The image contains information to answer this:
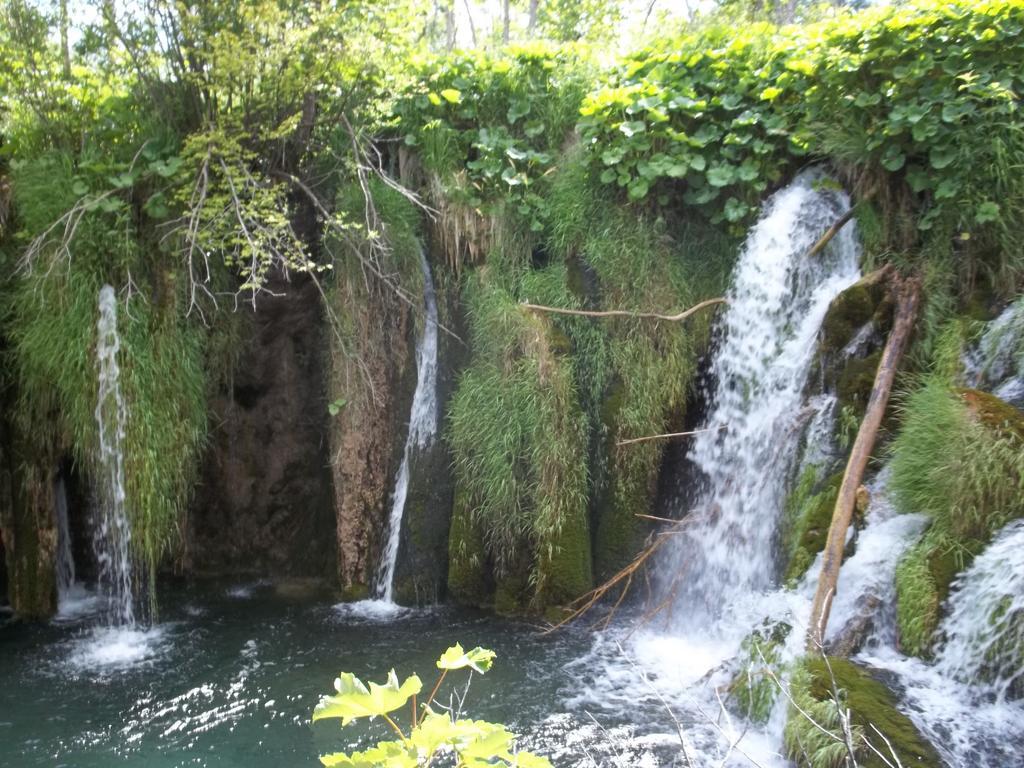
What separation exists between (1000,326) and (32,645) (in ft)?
19.4

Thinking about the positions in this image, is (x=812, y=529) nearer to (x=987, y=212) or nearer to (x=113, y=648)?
(x=987, y=212)

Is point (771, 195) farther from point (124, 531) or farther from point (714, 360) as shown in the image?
point (124, 531)

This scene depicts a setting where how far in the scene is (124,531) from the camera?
5719 millimetres

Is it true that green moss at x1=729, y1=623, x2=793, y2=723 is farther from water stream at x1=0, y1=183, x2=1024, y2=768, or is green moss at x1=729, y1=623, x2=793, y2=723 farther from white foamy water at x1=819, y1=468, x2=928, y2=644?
white foamy water at x1=819, y1=468, x2=928, y2=644

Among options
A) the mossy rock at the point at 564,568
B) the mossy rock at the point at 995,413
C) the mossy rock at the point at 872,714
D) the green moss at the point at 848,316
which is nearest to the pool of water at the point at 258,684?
the mossy rock at the point at 564,568

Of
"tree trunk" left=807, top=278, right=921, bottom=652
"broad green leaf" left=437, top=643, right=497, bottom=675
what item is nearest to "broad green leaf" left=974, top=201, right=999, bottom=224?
"tree trunk" left=807, top=278, right=921, bottom=652

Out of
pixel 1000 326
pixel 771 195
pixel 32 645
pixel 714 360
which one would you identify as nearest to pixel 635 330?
pixel 714 360

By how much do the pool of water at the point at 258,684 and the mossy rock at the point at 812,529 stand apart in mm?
986

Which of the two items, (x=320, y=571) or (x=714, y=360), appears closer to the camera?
(x=714, y=360)

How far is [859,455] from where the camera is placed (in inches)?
175

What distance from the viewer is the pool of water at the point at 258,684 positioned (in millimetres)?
4203

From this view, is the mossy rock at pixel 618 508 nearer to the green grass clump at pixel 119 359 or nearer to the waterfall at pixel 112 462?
the green grass clump at pixel 119 359

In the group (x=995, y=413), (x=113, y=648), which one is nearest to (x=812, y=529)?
(x=995, y=413)

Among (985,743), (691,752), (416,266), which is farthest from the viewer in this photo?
(416,266)
